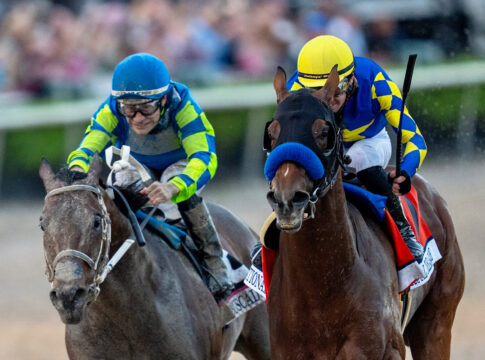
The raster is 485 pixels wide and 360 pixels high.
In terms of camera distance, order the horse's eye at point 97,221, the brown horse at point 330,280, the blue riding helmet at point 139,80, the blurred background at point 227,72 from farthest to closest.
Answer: the blurred background at point 227,72 → the blue riding helmet at point 139,80 → the horse's eye at point 97,221 → the brown horse at point 330,280

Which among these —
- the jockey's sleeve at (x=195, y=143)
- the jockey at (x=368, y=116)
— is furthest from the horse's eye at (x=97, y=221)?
the jockey at (x=368, y=116)

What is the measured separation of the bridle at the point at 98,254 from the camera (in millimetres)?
4668

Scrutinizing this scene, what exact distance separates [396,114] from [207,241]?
137cm

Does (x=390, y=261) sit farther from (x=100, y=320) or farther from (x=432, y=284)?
(x=100, y=320)

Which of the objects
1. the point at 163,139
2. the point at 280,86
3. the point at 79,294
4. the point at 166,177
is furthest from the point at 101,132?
the point at 280,86

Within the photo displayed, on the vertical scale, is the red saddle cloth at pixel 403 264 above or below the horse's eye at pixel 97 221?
below

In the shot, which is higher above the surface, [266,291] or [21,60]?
[21,60]

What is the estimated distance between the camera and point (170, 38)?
1332cm

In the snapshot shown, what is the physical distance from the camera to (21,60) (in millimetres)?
13000

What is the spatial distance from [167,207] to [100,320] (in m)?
1.09

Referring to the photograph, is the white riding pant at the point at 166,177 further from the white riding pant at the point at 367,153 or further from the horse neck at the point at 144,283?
the white riding pant at the point at 367,153

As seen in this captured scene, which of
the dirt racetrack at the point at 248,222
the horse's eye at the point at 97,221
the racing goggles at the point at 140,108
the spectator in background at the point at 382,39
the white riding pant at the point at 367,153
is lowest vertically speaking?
the dirt racetrack at the point at 248,222

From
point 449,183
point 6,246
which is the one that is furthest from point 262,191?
point 6,246

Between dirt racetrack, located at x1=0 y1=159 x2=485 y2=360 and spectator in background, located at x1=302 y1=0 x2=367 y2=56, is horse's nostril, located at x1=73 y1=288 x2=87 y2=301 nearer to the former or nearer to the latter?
dirt racetrack, located at x1=0 y1=159 x2=485 y2=360
